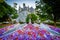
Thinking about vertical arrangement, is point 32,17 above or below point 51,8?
below

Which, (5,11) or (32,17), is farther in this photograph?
(5,11)

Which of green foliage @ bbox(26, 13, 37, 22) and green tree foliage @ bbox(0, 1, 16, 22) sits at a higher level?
green tree foliage @ bbox(0, 1, 16, 22)

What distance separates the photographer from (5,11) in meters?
2.61

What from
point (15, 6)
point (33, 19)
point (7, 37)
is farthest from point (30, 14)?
point (7, 37)

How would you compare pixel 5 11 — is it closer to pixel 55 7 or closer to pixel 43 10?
pixel 43 10

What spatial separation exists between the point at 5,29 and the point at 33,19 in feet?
1.32

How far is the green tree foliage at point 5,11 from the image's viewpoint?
2580 mm

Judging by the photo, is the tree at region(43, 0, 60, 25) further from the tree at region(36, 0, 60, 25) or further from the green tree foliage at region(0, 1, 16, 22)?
the green tree foliage at region(0, 1, 16, 22)

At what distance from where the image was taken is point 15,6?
2609mm

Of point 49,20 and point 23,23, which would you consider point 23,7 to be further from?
point 49,20

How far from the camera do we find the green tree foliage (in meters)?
2.58

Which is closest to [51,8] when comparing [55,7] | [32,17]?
[55,7]

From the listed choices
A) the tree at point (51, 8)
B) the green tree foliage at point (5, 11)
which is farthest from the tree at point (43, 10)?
the green tree foliage at point (5, 11)

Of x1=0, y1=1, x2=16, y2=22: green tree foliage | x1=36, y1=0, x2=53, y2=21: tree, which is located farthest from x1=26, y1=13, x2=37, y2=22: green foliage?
x1=0, y1=1, x2=16, y2=22: green tree foliage
